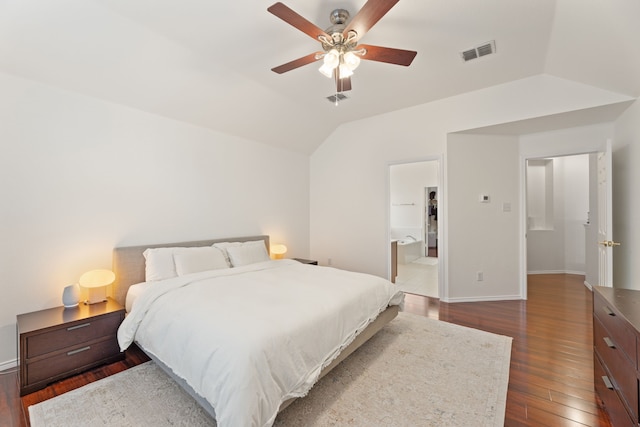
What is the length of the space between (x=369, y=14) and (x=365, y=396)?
2625 mm

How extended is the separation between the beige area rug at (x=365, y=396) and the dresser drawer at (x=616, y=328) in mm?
787

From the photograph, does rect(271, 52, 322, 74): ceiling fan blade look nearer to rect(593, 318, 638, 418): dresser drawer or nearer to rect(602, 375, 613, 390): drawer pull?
rect(593, 318, 638, 418): dresser drawer

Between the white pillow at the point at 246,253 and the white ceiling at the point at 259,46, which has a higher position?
the white ceiling at the point at 259,46

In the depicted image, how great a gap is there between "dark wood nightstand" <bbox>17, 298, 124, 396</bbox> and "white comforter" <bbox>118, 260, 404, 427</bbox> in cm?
29

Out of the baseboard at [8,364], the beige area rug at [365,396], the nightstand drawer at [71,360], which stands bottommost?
the beige area rug at [365,396]

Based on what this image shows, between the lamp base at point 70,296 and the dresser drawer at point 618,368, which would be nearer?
the dresser drawer at point 618,368

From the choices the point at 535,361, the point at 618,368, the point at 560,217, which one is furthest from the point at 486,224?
the point at 560,217

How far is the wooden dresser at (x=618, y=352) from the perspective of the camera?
1.37 m

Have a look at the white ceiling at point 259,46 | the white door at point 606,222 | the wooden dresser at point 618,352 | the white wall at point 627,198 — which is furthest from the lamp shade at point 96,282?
the white wall at point 627,198

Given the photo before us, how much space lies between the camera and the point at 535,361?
2.41 meters

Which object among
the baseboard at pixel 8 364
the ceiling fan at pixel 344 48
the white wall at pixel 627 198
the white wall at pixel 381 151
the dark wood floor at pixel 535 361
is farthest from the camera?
the white wall at pixel 381 151

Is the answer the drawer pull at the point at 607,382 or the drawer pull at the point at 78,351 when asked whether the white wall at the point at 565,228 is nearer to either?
the drawer pull at the point at 607,382

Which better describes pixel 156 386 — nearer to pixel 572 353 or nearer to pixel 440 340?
pixel 440 340

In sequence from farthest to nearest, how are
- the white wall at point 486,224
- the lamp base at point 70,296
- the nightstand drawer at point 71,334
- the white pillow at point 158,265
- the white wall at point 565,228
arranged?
the white wall at point 565,228 → the white wall at point 486,224 → the white pillow at point 158,265 → the lamp base at point 70,296 → the nightstand drawer at point 71,334
